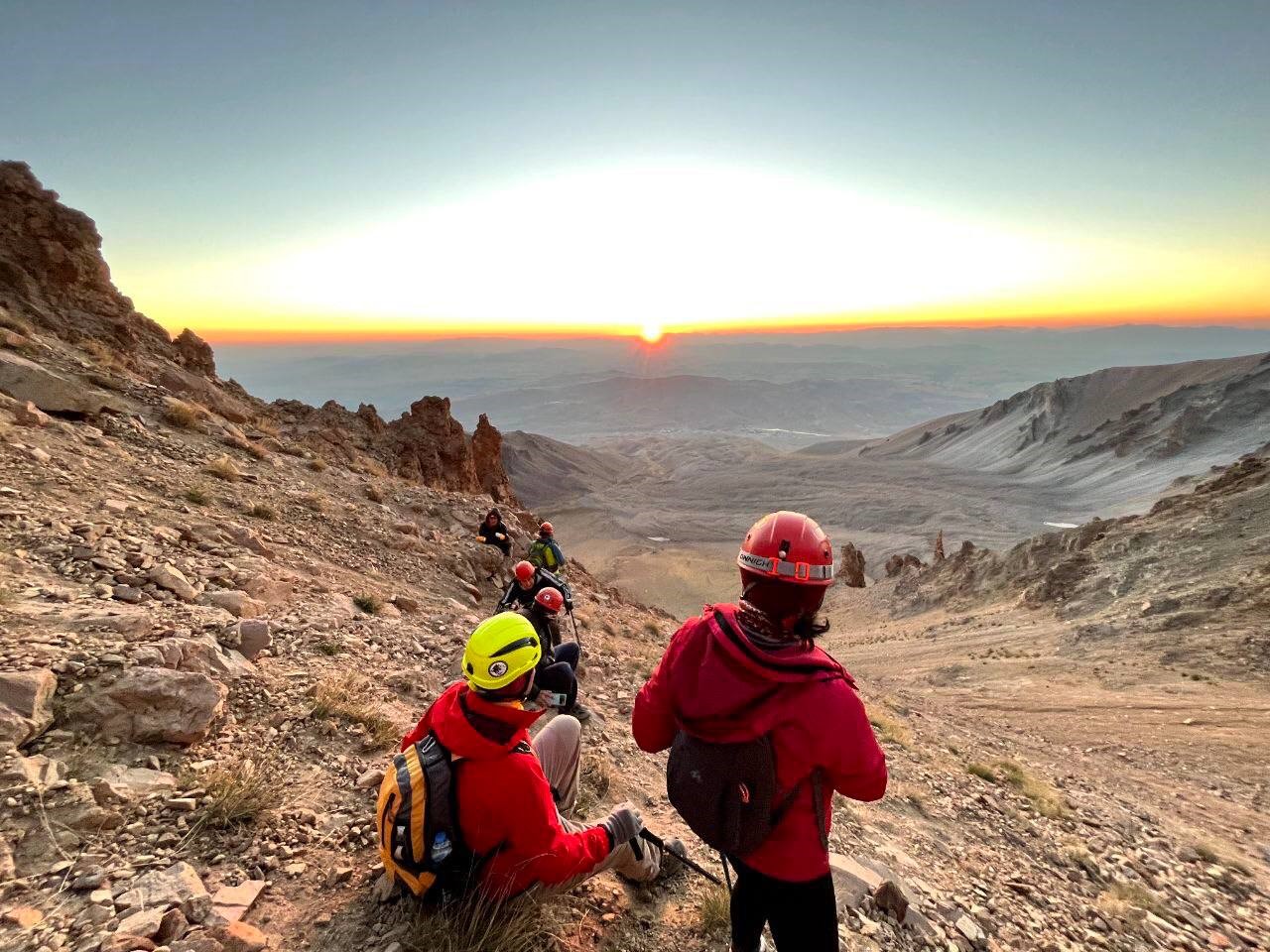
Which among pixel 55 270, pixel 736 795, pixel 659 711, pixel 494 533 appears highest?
pixel 55 270

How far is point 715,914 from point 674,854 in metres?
0.42

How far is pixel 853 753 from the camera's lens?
2398mm

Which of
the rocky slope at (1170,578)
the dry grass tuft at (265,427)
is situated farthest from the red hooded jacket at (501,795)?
the rocky slope at (1170,578)

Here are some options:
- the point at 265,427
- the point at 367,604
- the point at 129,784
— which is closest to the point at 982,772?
the point at 367,604

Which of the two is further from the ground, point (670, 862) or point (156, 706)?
point (156, 706)

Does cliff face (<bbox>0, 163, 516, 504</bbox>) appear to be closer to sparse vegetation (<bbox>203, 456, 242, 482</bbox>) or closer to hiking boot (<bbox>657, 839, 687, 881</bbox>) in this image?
sparse vegetation (<bbox>203, 456, 242, 482</bbox>)

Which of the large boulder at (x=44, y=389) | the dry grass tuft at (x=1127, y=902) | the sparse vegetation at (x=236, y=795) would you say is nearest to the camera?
the sparse vegetation at (x=236, y=795)

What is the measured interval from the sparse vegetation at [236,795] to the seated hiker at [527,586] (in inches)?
157

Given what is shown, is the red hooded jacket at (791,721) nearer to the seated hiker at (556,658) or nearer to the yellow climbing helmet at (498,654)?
the yellow climbing helmet at (498,654)

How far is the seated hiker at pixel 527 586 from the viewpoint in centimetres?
759

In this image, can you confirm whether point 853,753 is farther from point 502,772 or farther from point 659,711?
point 502,772

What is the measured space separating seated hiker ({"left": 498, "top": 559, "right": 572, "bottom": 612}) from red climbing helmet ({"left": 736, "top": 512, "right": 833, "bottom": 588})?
5.31 metres

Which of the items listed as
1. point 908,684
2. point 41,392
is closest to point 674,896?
point 41,392

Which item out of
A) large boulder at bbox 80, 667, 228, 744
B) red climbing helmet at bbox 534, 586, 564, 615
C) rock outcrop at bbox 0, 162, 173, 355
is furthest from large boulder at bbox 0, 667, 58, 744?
rock outcrop at bbox 0, 162, 173, 355
